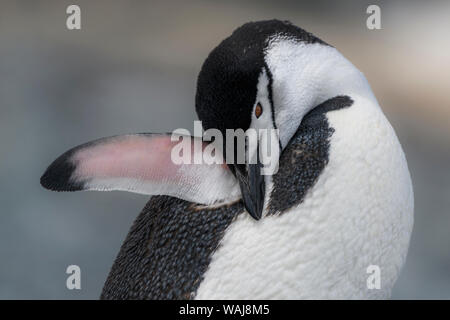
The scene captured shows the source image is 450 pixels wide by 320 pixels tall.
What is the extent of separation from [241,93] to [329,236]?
169 millimetres

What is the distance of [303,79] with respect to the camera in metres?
0.68

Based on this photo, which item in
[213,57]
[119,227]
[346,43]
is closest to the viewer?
[213,57]

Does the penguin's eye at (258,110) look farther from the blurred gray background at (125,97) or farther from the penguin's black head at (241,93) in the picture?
the blurred gray background at (125,97)

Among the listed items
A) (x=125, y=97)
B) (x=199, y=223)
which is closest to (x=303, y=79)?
(x=199, y=223)

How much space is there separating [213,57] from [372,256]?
0.26m

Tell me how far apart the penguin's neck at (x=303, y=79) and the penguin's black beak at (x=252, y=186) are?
0.06m

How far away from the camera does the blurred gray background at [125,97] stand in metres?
2.15

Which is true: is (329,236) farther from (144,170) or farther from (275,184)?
(144,170)

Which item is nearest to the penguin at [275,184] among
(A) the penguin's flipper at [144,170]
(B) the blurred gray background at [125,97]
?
(A) the penguin's flipper at [144,170]

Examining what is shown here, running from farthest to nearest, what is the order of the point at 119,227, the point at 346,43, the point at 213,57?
the point at 346,43 < the point at 119,227 < the point at 213,57

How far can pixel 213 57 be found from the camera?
63cm

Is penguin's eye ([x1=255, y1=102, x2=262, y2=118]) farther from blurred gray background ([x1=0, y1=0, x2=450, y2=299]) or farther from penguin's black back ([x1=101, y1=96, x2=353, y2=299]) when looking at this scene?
blurred gray background ([x1=0, y1=0, x2=450, y2=299])
